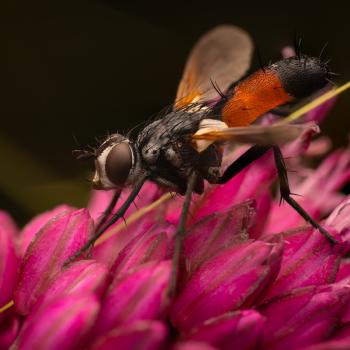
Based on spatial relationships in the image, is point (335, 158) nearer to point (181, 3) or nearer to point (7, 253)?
point (7, 253)

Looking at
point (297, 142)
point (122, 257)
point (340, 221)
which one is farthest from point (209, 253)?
point (297, 142)

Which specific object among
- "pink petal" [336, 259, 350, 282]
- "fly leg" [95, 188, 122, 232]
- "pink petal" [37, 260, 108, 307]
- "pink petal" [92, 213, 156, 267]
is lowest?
"pink petal" [336, 259, 350, 282]

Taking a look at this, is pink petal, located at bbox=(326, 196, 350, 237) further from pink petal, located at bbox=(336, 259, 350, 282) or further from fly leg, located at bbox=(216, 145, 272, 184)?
fly leg, located at bbox=(216, 145, 272, 184)

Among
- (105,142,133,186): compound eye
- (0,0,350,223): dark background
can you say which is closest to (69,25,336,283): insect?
A: (105,142,133,186): compound eye

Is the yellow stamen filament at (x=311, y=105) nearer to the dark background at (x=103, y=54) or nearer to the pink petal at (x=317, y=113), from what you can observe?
the pink petal at (x=317, y=113)

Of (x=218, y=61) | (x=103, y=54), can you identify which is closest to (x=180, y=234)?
(x=218, y=61)
